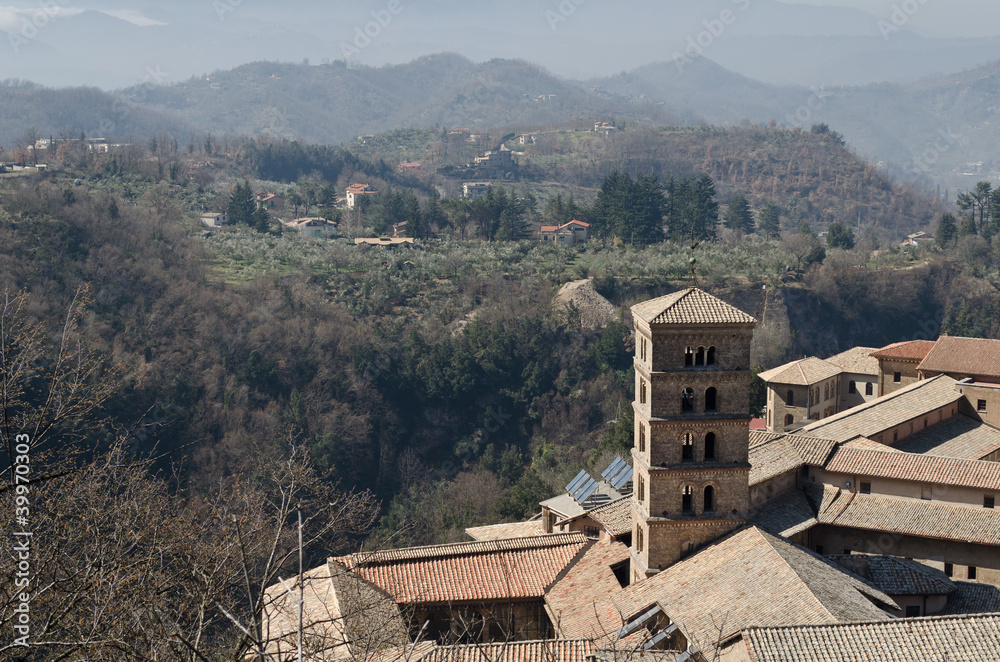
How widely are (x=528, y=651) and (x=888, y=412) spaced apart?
18070 millimetres

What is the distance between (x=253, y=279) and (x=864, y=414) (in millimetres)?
44031

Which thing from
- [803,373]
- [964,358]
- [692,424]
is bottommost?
[803,373]

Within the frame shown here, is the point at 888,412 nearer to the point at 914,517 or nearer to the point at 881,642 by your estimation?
the point at 914,517

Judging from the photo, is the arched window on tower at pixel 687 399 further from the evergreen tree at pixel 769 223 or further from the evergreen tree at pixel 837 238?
the evergreen tree at pixel 769 223

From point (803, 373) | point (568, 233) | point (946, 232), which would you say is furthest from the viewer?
point (568, 233)

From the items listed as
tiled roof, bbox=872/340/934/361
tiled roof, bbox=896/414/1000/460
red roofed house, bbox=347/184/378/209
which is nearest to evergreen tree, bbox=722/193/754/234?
red roofed house, bbox=347/184/378/209

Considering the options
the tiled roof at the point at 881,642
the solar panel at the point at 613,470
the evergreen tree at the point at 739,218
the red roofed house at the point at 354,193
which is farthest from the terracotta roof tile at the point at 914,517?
the red roofed house at the point at 354,193

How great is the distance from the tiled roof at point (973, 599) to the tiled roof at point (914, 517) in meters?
1.13

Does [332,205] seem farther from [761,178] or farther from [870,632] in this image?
[870,632]

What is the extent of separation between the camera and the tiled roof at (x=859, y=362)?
43000 mm

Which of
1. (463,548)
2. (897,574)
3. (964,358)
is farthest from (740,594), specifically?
(964,358)

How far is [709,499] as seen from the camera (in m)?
23.8

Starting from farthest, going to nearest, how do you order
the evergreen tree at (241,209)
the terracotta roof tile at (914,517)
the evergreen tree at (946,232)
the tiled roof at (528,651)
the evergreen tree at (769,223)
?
the evergreen tree at (769,223), the evergreen tree at (241,209), the evergreen tree at (946,232), the terracotta roof tile at (914,517), the tiled roof at (528,651)

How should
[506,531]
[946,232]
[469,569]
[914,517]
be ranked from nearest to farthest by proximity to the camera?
[469,569] → [914,517] → [506,531] → [946,232]
